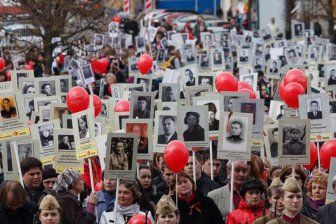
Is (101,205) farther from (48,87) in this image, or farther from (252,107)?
(48,87)

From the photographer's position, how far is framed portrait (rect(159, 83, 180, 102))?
2273 cm

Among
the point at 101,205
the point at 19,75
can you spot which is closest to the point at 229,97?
the point at 101,205

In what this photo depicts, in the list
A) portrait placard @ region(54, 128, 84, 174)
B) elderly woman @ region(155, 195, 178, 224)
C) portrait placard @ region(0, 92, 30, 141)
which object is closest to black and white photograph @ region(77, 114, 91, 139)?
portrait placard @ region(54, 128, 84, 174)

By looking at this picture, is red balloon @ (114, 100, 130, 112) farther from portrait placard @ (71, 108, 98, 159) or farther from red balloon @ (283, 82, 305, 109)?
portrait placard @ (71, 108, 98, 159)

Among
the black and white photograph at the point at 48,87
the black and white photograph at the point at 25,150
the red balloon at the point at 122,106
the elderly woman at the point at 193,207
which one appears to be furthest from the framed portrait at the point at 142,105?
the elderly woman at the point at 193,207

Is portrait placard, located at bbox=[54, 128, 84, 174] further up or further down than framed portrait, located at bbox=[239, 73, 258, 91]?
further down

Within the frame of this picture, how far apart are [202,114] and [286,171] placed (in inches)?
59.8

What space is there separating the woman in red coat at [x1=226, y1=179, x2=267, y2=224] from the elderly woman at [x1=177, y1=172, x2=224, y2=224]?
27 cm

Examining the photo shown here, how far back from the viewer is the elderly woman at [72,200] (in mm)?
15539

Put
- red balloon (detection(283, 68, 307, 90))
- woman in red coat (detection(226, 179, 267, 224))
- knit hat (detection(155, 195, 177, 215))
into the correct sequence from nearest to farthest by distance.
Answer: knit hat (detection(155, 195, 177, 215))
woman in red coat (detection(226, 179, 267, 224))
red balloon (detection(283, 68, 307, 90))

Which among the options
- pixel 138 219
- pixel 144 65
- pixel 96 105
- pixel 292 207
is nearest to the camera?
pixel 292 207

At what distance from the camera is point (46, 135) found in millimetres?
18766

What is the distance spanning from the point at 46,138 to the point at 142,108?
1.94m

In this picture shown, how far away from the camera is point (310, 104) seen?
18547mm
